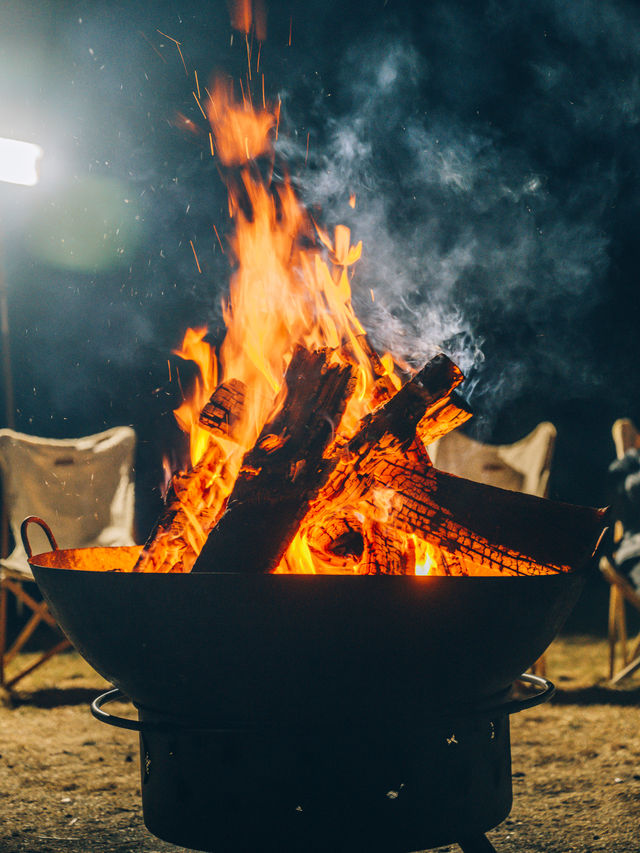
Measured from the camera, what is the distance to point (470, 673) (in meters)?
1.12

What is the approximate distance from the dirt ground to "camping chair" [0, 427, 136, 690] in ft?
1.52

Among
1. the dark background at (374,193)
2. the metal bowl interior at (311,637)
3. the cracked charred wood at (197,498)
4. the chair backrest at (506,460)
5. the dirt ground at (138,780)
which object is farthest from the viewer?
the chair backrest at (506,460)

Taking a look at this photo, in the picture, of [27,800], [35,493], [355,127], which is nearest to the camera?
[27,800]

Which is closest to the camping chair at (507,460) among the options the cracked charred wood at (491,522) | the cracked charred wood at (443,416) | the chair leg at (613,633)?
the chair leg at (613,633)

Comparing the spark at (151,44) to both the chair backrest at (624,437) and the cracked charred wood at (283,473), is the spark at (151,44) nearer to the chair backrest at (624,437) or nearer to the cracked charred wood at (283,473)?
the cracked charred wood at (283,473)

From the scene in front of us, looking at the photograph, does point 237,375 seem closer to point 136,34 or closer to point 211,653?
point 211,653

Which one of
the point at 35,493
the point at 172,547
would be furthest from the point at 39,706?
the point at 172,547

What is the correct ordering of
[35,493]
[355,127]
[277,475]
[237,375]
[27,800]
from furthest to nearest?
[35,493], [355,127], [27,800], [237,375], [277,475]

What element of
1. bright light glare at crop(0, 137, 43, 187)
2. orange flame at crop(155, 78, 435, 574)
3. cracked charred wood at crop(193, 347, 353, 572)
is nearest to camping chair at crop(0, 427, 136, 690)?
bright light glare at crop(0, 137, 43, 187)

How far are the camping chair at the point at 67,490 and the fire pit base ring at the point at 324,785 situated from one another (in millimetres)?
1988

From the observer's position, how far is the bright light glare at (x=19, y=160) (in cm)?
311

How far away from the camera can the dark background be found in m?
2.73

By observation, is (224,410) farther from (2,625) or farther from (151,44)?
(151,44)

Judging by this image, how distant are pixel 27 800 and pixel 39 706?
35.4 inches
